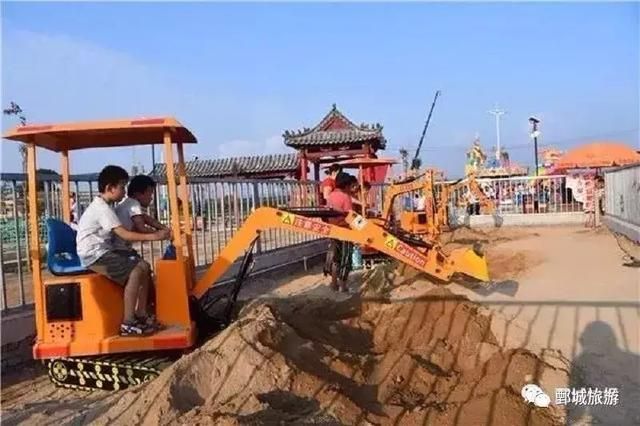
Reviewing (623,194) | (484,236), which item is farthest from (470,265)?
(484,236)

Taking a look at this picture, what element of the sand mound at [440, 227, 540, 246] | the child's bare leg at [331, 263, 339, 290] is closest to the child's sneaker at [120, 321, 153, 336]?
the child's bare leg at [331, 263, 339, 290]

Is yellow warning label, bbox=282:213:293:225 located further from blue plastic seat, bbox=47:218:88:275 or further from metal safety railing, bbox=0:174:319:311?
metal safety railing, bbox=0:174:319:311

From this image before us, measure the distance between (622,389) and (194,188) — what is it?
6.01 metres

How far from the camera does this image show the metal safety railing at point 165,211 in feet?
21.0

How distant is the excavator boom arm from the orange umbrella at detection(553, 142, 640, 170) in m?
15.5

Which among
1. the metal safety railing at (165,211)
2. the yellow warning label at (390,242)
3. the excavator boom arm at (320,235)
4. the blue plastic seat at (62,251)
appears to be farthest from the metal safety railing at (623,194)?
the blue plastic seat at (62,251)

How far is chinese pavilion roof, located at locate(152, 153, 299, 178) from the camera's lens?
1165 inches

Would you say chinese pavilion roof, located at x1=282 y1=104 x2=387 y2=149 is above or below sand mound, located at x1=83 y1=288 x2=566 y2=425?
above

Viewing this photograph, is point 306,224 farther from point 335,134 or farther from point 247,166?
point 247,166

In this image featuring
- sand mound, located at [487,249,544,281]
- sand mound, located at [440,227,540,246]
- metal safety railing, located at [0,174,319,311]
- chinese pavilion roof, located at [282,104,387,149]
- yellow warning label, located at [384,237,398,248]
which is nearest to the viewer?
yellow warning label, located at [384,237,398,248]

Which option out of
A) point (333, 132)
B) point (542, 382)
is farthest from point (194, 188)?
point (333, 132)

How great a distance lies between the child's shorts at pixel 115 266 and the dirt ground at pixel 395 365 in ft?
3.04

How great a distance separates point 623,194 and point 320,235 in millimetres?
9617

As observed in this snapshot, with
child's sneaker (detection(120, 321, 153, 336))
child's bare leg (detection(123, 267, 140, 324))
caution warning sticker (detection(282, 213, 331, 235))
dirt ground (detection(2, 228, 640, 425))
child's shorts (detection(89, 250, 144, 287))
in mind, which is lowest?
dirt ground (detection(2, 228, 640, 425))
